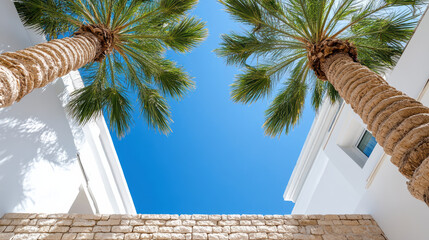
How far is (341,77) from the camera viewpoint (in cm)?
492

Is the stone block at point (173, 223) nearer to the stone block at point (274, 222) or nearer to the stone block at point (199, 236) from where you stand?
the stone block at point (199, 236)

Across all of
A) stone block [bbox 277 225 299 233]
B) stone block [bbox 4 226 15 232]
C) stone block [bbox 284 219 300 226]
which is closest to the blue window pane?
stone block [bbox 284 219 300 226]

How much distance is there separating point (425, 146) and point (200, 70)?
903 centimetres

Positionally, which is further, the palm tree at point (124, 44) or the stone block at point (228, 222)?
the palm tree at point (124, 44)

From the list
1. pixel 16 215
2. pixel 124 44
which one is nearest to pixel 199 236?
pixel 16 215

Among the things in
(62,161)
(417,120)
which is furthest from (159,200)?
(417,120)

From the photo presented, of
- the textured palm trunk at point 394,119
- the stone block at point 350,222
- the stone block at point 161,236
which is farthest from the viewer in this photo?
the stone block at point 350,222

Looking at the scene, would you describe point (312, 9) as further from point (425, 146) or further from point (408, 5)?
point (425, 146)

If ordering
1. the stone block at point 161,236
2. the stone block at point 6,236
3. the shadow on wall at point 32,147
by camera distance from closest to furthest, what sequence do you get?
the stone block at point 6,236 < the stone block at point 161,236 < the shadow on wall at point 32,147

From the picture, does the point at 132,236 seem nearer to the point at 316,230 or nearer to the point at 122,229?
the point at 122,229

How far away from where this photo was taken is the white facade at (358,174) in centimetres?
551

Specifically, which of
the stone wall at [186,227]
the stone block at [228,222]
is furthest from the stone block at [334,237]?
the stone block at [228,222]

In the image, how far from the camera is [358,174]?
26.0 feet

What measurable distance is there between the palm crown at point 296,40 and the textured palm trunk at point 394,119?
1.67 m
